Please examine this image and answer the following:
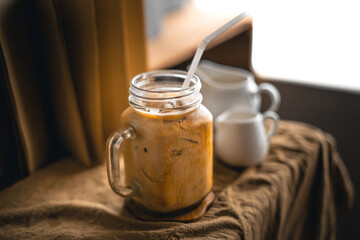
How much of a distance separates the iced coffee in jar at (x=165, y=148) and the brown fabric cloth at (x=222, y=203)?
5 centimetres

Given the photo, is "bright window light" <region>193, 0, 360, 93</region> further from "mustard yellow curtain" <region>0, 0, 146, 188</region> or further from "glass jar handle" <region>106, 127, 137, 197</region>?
"glass jar handle" <region>106, 127, 137, 197</region>

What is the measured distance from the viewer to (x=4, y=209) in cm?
54

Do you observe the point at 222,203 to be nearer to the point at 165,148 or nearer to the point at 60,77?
the point at 165,148

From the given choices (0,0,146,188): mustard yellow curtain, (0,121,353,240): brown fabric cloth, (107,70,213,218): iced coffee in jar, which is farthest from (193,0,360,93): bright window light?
(107,70,213,218): iced coffee in jar

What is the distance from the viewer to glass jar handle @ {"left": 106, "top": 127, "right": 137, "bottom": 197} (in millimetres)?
460

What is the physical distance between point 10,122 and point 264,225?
487 millimetres

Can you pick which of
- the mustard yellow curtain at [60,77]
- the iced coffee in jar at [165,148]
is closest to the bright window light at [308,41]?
the mustard yellow curtain at [60,77]

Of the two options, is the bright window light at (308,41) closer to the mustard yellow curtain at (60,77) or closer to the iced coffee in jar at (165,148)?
the mustard yellow curtain at (60,77)

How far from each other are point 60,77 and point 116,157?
205 mm

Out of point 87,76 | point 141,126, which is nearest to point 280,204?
point 141,126

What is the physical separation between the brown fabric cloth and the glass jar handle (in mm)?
48

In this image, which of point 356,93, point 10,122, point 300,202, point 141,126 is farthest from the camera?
point 356,93

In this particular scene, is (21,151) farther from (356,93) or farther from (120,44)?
(356,93)

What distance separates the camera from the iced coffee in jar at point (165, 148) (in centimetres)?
46
